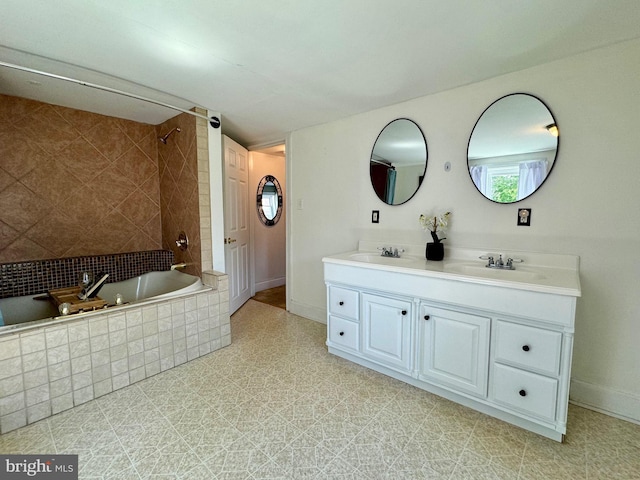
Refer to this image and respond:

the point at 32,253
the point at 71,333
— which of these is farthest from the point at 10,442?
the point at 32,253

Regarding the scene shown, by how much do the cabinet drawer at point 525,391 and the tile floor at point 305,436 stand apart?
153 mm

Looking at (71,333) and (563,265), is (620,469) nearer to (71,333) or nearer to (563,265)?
(563,265)

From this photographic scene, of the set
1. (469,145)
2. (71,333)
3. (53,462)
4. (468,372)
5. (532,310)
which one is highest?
(469,145)

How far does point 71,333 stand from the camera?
1769 mm

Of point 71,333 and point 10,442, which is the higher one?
point 71,333

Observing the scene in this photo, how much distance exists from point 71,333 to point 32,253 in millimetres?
1266

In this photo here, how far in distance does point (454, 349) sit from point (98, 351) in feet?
7.40

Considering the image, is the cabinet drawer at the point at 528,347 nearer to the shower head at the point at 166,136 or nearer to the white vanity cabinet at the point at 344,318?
the white vanity cabinet at the point at 344,318

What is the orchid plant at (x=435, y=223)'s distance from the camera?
2.21 metres

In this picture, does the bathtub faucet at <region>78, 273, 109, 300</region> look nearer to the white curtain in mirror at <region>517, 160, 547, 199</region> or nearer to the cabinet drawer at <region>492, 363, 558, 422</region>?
the cabinet drawer at <region>492, 363, 558, 422</region>

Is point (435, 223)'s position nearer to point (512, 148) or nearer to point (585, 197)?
point (512, 148)

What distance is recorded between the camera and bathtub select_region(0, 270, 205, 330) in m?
2.19

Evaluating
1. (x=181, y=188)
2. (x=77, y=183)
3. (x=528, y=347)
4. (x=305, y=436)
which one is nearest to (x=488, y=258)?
(x=528, y=347)

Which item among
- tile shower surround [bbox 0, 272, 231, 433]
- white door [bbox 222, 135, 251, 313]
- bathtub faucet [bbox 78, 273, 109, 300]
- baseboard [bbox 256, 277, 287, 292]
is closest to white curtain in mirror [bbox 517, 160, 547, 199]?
tile shower surround [bbox 0, 272, 231, 433]
